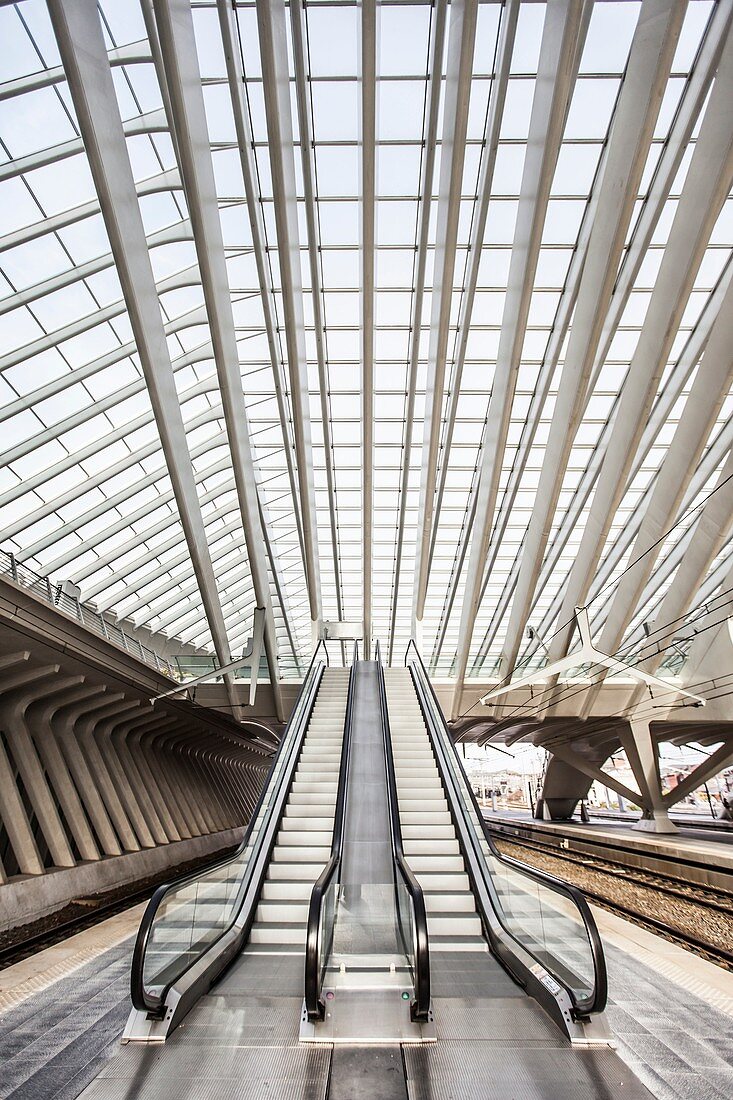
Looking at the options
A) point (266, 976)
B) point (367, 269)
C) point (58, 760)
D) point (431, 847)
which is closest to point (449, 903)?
point (431, 847)

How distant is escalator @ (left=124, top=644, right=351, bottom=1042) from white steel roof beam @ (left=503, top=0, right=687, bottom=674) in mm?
7628

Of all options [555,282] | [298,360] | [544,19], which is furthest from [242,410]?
[544,19]

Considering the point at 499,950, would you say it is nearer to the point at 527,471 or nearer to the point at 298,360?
the point at 298,360

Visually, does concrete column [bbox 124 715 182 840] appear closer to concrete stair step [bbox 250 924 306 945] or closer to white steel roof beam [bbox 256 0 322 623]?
white steel roof beam [bbox 256 0 322 623]

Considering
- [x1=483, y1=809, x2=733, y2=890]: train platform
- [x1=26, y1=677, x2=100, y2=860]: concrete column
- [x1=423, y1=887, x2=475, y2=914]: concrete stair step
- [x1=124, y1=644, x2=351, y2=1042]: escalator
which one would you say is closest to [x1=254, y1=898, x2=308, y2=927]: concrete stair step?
[x1=124, y1=644, x2=351, y2=1042]: escalator

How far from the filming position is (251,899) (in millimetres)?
6695

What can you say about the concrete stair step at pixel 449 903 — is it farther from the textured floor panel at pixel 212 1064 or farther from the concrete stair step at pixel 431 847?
the textured floor panel at pixel 212 1064

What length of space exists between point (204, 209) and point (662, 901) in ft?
47.0

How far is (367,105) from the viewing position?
9805 mm

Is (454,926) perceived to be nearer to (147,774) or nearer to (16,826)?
(16,826)

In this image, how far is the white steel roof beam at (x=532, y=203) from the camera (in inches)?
358

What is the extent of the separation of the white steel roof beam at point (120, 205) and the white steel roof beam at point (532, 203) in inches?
253

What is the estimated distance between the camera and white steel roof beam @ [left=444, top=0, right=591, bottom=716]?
9.09 meters

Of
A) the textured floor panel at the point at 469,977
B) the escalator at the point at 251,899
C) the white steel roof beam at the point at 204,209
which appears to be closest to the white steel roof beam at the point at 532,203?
the white steel roof beam at the point at 204,209
